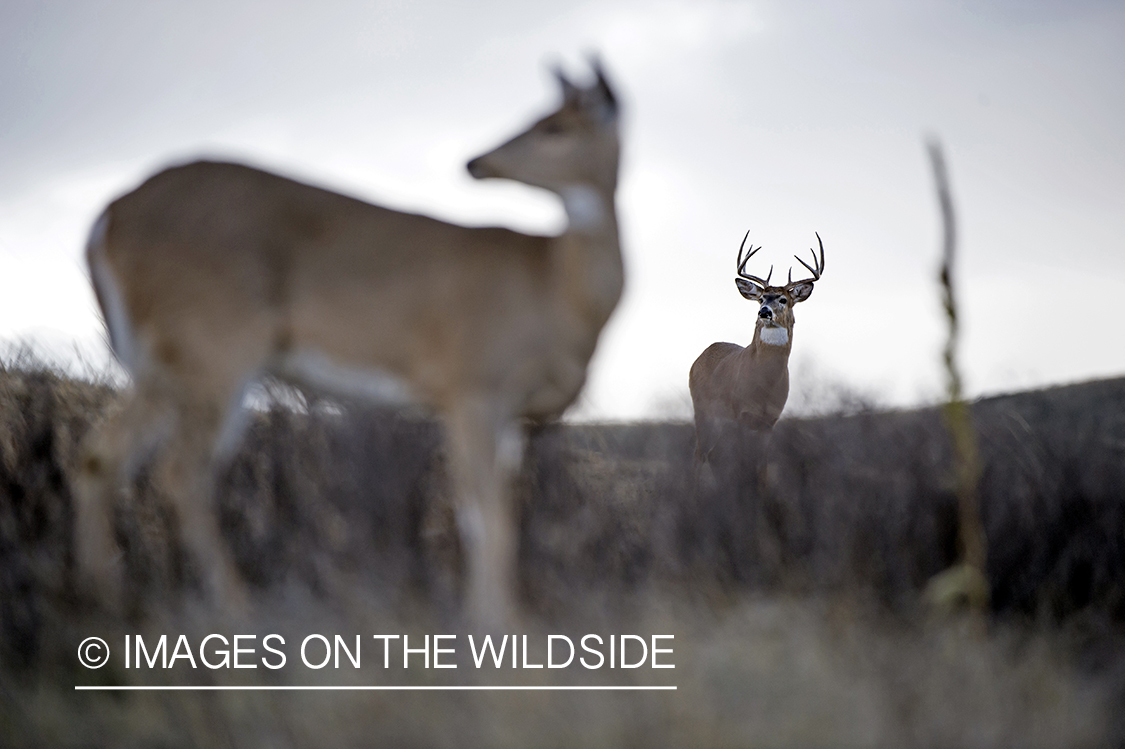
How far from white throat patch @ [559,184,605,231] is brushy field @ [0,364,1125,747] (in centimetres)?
163

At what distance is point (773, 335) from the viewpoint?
10.6m

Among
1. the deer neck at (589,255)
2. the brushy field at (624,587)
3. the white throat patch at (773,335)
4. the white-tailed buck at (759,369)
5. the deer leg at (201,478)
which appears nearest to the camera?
the brushy field at (624,587)

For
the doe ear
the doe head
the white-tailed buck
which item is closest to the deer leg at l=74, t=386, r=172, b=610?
the doe head

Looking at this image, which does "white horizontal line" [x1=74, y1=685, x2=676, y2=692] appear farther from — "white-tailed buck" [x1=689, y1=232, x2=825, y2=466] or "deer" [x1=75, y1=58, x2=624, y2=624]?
"white-tailed buck" [x1=689, y1=232, x2=825, y2=466]

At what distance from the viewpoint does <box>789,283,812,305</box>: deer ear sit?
421 inches

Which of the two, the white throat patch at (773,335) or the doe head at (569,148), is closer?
the doe head at (569,148)

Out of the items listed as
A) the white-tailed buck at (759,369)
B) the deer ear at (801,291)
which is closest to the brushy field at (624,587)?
the white-tailed buck at (759,369)

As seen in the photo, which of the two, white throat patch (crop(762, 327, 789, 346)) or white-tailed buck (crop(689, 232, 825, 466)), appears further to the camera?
white throat patch (crop(762, 327, 789, 346))

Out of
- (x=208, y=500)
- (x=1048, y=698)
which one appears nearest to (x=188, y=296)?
(x=208, y=500)

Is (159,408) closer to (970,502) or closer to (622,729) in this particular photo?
(622,729)

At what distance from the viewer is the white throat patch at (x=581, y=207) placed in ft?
Result: 13.6

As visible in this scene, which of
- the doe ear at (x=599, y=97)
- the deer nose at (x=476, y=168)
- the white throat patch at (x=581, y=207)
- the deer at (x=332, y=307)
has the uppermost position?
the doe ear at (x=599, y=97)

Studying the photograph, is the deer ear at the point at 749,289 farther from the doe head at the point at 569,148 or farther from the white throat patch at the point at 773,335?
the doe head at the point at 569,148

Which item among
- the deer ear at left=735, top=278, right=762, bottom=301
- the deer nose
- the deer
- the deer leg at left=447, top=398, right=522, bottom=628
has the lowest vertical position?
the deer leg at left=447, top=398, right=522, bottom=628
